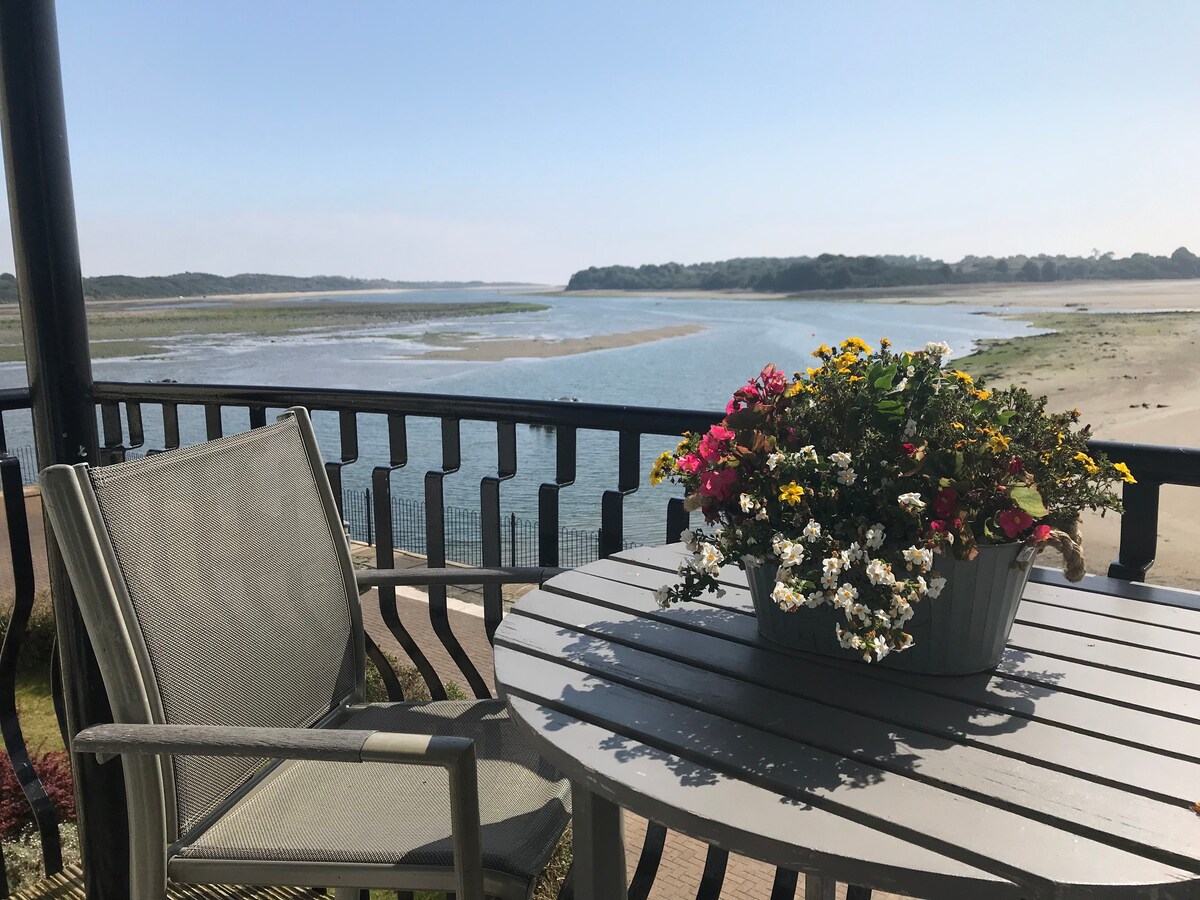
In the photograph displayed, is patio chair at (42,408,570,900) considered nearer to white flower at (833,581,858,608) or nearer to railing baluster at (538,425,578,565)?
white flower at (833,581,858,608)

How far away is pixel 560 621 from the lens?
1.30 m

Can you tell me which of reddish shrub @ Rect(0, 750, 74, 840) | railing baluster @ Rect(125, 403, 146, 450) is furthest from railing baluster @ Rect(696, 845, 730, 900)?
reddish shrub @ Rect(0, 750, 74, 840)

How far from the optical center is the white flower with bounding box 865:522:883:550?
3.09 ft

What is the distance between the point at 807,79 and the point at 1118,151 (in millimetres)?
82211

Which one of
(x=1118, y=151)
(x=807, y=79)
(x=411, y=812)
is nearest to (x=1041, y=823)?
(x=411, y=812)

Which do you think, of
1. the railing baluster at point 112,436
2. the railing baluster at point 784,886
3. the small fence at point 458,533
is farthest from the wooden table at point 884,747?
the small fence at point 458,533

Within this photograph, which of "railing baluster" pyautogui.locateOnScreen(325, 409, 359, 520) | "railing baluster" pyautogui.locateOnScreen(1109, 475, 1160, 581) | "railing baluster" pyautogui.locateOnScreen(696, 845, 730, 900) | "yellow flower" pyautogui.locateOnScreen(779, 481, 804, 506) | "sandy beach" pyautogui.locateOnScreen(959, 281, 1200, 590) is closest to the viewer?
"yellow flower" pyautogui.locateOnScreen(779, 481, 804, 506)

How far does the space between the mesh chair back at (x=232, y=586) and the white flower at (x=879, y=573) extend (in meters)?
0.93

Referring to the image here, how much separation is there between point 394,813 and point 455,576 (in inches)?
18.3

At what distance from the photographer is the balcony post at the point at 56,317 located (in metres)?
1.71

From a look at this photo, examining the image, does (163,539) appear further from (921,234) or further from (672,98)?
(921,234)

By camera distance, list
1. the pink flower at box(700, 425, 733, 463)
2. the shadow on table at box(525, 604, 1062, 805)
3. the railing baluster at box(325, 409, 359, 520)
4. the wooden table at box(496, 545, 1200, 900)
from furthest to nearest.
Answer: the railing baluster at box(325, 409, 359, 520)
the pink flower at box(700, 425, 733, 463)
the shadow on table at box(525, 604, 1062, 805)
the wooden table at box(496, 545, 1200, 900)

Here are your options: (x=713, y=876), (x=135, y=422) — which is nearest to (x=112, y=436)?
(x=135, y=422)

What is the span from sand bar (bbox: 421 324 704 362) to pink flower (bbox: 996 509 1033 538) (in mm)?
78134
